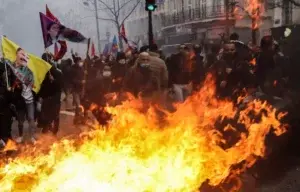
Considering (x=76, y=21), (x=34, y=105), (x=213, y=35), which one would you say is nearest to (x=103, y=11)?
(x=76, y=21)

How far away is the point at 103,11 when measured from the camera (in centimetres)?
4012

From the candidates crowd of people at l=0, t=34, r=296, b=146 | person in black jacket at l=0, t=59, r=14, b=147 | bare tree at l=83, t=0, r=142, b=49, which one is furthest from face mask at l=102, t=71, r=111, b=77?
bare tree at l=83, t=0, r=142, b=49

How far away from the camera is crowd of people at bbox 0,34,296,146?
761 centimetres

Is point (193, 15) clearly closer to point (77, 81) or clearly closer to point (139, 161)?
point (77, 81)

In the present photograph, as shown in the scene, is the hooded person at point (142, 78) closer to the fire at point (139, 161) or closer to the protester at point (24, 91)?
the fire at point (139, 161)

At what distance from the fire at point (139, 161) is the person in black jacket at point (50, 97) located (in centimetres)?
305

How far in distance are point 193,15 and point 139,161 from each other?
33.2 meters

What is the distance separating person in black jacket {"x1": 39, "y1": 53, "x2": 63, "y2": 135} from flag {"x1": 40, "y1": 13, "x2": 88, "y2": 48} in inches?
39.7

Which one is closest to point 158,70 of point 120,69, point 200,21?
point 120,69

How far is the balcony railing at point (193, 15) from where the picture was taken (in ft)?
112

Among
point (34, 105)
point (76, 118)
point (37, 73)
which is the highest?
point (37, 73)

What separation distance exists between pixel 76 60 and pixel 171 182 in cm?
769

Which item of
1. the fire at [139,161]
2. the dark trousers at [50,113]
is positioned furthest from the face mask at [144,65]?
the dark trousers at [50,113]

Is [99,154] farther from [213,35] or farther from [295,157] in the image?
[213,35]
